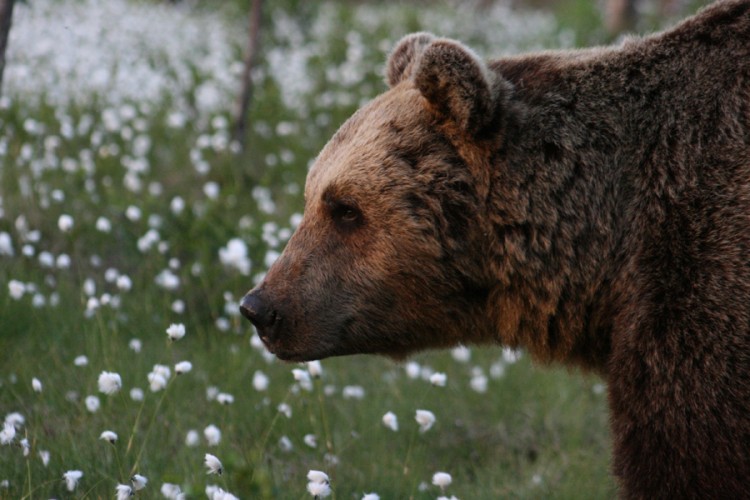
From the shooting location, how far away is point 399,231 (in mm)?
3262

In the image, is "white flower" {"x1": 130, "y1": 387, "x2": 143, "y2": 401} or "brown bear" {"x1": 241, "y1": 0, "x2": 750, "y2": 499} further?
"white flower" {"x1": 130, "y1": 387, "x2": 143, "y2": 401}

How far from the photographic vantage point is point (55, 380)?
4133mm

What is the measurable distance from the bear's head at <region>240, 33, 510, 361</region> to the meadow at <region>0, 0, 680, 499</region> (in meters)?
0.38

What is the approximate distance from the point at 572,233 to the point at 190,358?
249 cm

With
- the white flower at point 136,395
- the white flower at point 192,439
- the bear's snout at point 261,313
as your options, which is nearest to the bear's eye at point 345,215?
the bear's snout at point 261,313

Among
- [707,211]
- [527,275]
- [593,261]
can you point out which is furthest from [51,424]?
[707,211]

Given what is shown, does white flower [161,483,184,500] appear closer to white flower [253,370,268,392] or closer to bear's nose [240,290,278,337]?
bear's nose [240,290,278,337]

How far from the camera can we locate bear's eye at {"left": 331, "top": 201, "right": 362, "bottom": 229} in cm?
334

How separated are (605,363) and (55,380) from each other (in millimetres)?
2463

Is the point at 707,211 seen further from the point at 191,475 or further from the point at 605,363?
the point at 191,475

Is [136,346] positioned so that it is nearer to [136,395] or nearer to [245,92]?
[136,395]

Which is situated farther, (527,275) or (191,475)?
(191,475)

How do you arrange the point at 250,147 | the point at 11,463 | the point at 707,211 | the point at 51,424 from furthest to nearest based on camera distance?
the point at 250,147 < the point at 51,424 < the point at 11,463 < the point at 707,211

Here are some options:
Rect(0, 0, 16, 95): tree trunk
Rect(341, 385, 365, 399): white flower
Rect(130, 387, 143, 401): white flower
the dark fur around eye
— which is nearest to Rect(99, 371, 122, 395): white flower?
Rect(130, 387, 143, 401): white flower
